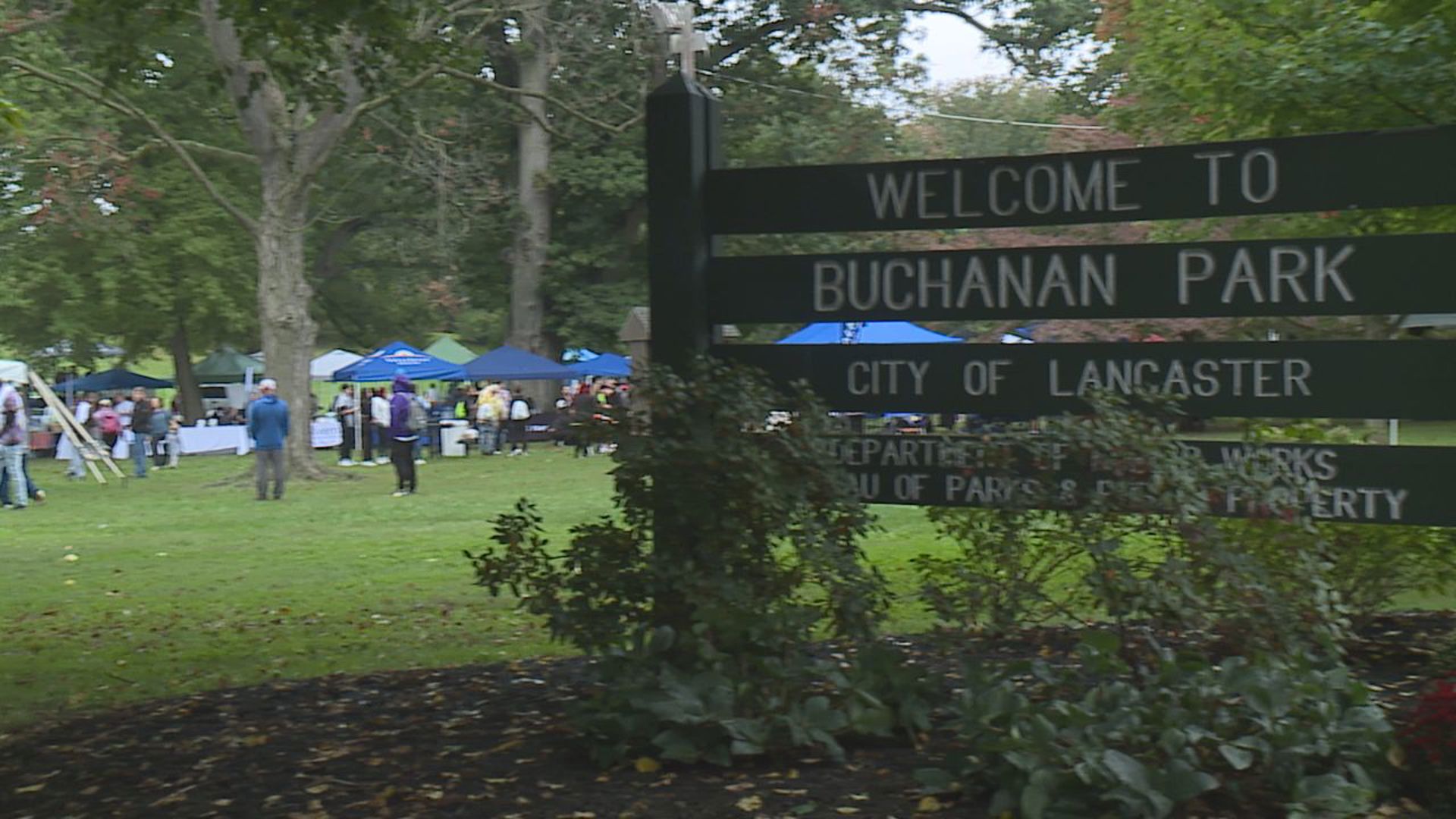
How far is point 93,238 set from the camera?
38.6 m

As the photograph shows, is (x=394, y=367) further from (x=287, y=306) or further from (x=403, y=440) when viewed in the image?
(x=403, y=440)

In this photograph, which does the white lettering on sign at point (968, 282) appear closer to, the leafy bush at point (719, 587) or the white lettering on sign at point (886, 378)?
the white lettering on sign at point (886, 378)

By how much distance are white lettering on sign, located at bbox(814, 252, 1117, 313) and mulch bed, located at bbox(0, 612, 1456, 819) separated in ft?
4.22

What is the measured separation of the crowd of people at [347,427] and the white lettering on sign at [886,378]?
1060 centimetres


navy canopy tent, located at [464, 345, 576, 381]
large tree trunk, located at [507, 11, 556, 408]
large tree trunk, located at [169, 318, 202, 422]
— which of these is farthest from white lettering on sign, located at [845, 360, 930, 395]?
large tree trunk, located at [169, 318, 202, 422]

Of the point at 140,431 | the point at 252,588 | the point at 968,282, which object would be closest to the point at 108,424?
the point at 140,431

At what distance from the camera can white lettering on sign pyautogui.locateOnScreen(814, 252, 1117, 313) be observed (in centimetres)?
614

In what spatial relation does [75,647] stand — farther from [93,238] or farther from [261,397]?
A: [93,238]

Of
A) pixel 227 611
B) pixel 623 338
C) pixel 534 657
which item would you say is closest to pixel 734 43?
pixel 623 338

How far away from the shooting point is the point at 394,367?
37.2 metres

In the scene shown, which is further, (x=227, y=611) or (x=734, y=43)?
(x=734, y=43)

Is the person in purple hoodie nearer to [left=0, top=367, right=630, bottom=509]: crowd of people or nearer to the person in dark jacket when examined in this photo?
[left=0, top=367, right=630, bottom=509]: crowd of people

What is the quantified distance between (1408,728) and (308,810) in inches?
137

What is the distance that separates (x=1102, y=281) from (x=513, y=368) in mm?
34405
